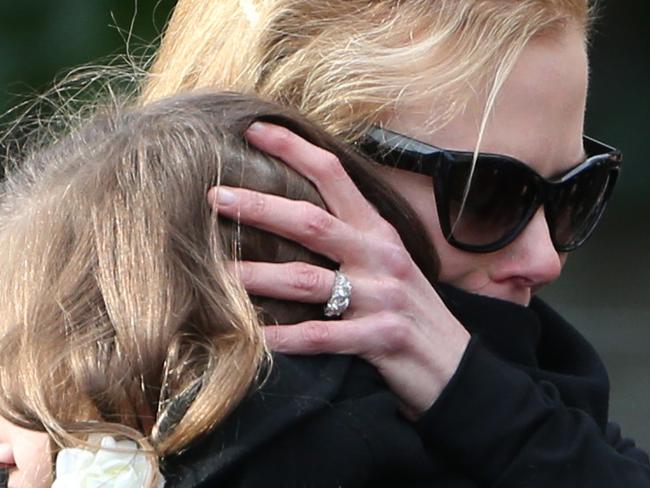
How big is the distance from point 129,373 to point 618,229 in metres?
5.99

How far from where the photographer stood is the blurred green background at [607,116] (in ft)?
18.6

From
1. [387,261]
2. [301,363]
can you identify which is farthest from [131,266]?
[387,261]

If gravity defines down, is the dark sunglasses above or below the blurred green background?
above

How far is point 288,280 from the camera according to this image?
4.99 ft

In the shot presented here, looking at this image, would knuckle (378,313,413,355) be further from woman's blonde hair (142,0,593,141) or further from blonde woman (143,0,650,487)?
woman's blonde hair (142,0,593,141)

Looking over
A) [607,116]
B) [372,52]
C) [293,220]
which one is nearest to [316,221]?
[293,220]

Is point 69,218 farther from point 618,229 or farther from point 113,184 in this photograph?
point 618,229

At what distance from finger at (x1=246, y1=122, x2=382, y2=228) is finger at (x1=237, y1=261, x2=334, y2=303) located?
0.09m

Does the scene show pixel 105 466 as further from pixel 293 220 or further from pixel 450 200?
pixel 450 200

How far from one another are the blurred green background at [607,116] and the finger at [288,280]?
12.4ft

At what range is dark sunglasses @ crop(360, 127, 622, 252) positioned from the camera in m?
1.69

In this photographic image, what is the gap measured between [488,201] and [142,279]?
485mm

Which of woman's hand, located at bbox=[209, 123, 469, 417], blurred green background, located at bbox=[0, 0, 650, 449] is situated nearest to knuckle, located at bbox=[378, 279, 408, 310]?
woman's hand, located at bbox=[209, 123, 469, 417]

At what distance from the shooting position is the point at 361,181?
5.49 ft
